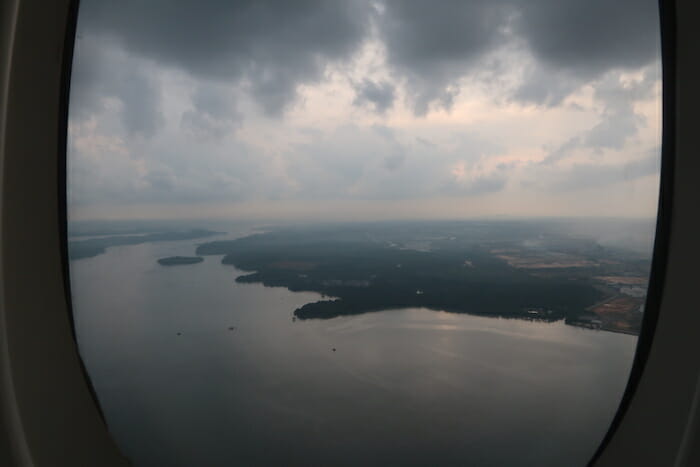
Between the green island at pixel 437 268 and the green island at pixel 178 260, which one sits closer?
the green island at pixel 437 268

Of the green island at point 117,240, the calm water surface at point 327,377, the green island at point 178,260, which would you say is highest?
the green island at point 117,240

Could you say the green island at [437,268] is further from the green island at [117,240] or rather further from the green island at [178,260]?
the green island at [117,240]

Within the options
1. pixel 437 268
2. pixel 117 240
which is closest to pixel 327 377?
pixel 437 268

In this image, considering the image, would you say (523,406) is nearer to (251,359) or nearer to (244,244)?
(251,359)

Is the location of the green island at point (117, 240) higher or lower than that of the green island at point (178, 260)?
higher

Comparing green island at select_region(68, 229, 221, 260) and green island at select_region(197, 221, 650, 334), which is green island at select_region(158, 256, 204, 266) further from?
green island at select_region(68, 229, 221, 260)

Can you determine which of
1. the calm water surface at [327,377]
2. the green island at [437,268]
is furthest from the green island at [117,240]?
the green island at [437,268]

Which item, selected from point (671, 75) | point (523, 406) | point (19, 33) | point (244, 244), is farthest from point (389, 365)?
point (19, 33)
